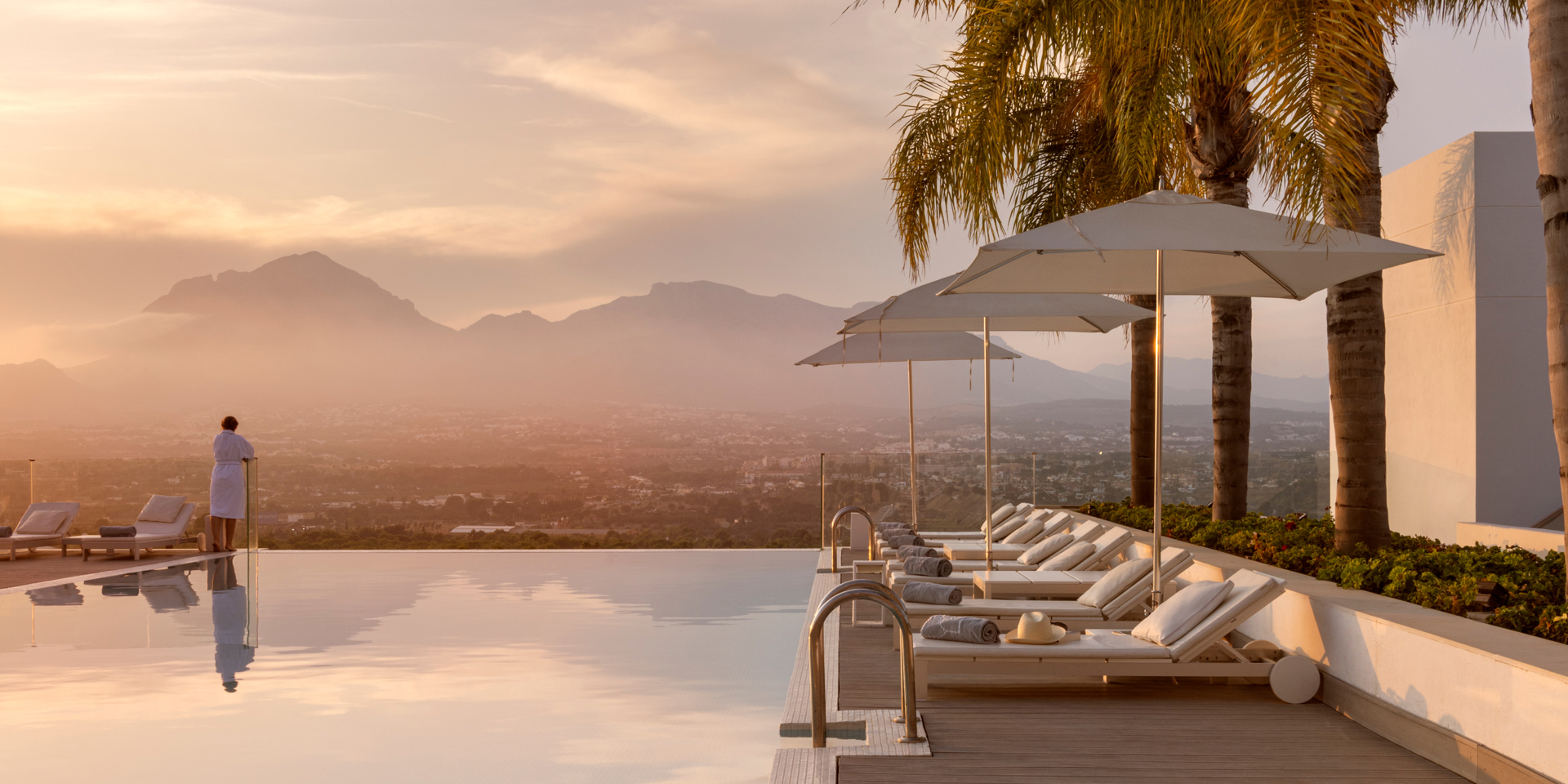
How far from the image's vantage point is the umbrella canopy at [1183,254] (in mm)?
5152

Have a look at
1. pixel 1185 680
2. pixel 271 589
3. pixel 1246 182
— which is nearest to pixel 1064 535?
pixel 1185 680

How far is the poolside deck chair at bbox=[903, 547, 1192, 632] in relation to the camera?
20.6ft

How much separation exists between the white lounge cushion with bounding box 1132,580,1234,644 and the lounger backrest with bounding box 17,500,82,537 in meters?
13.6

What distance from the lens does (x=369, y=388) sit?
47406 millimetres

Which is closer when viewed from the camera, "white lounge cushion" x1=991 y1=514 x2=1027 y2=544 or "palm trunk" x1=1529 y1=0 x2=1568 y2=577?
"palm trunk" x1=1529 y1=0 x2=1568 y2=577

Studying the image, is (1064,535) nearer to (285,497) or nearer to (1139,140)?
(1139,140)

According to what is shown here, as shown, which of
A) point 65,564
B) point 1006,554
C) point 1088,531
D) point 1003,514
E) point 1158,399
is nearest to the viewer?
point 1158,399

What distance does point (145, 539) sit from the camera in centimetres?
1339

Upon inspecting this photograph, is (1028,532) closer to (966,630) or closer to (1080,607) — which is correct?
(1080,607)

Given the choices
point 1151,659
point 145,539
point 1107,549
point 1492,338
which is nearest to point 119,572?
point 145,539

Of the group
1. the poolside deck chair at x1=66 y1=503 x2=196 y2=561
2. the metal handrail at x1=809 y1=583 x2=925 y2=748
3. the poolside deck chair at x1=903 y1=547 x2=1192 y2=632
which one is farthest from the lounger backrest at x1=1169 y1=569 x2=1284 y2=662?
the poolside deck chair at x1=66 y1=503 x2=196 y2=561

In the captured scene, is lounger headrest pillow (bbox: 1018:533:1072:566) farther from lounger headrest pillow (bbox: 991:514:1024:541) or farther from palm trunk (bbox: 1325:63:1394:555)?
lounger headrest pillow (bbox: 991:514:1024:541)

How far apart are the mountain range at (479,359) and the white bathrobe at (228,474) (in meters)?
29.4

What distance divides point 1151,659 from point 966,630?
34.1 inches
